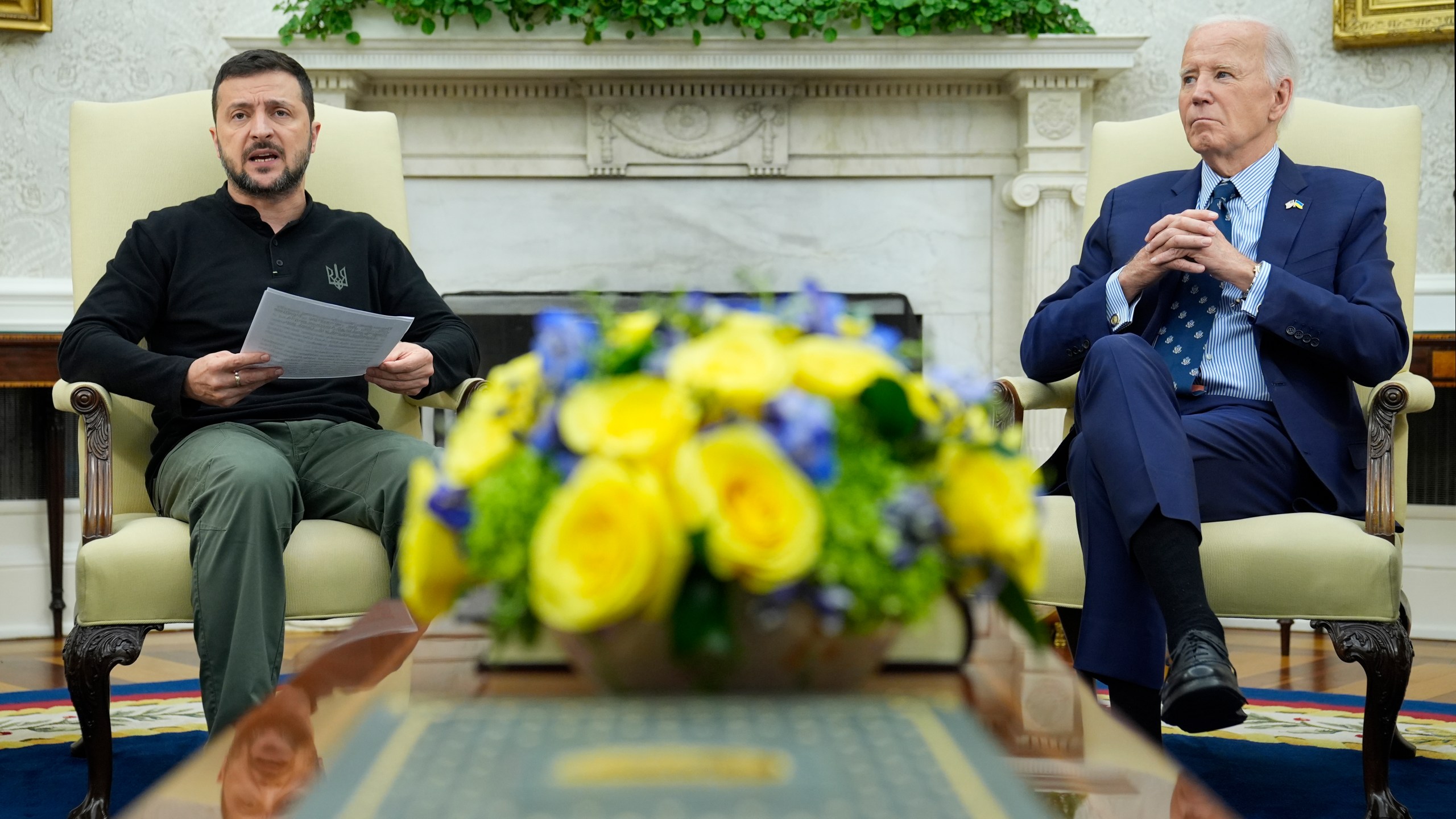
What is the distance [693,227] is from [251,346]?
1.91 metres

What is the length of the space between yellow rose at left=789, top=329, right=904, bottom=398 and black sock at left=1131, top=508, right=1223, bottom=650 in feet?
2.90

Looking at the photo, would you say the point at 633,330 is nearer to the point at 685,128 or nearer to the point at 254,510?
the point at 254,510

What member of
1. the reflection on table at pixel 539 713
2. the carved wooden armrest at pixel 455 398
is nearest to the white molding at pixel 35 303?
the carved wooden armrest at pixel 455 398

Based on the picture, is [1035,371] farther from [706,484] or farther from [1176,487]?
[706,484]

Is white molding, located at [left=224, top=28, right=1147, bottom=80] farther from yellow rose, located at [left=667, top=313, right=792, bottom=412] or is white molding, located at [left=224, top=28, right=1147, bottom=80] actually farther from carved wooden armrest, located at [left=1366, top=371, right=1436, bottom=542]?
yellow rose, located at [left=667, top=313, right=792, bottom=412]

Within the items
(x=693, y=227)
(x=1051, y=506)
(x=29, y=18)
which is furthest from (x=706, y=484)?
(x=29, y=18)

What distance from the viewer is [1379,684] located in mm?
1484

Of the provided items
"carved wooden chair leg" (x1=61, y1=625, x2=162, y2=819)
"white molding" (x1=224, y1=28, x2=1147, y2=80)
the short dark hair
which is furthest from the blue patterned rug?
"white molding" (x1=224, y1=28, x2=1147, y2=80)

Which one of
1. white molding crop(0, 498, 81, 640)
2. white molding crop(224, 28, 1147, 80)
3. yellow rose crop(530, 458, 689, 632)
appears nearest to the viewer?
yellow rose crop(530, 458, 689, 632)

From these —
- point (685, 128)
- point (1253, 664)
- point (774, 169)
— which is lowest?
point (1253, 664)

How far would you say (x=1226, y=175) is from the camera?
75.8 inches

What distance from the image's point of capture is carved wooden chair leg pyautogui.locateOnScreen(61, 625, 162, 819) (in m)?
1.50

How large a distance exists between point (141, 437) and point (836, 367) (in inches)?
61.3

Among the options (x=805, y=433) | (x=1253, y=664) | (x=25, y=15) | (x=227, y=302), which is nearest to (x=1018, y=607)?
(x=805, y=433)
